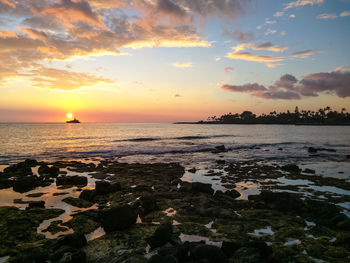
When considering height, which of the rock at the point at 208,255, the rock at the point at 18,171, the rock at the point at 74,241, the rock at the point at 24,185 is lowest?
the rock at the point at 18,171

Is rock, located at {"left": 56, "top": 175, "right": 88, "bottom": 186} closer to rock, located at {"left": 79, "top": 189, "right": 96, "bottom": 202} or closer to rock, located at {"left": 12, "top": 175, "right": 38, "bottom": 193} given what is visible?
rock, located at {"left": 12, "top": 175, "right": 38, "bottom": 193}

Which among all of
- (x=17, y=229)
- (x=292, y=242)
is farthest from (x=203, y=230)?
(x=17, y=229)

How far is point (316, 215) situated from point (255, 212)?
2.77 metres

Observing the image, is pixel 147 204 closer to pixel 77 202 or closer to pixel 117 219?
pixel 117 219

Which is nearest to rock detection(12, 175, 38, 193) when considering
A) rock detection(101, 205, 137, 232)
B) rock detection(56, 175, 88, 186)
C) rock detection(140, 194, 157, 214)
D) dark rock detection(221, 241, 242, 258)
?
rock detection(56, 175, 88, 186)

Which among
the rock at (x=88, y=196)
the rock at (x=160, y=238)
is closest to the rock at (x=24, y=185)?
the rock at (x=88, y=196)

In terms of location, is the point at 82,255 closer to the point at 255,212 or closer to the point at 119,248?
the point at 119,248

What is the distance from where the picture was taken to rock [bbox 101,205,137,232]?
9125 mm

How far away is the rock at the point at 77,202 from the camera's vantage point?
1238 centimetres

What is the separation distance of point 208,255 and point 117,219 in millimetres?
4406

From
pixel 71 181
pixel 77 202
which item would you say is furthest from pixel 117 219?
pixel 71 181

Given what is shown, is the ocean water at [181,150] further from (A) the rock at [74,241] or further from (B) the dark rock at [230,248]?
(A) the rock at [74,241]

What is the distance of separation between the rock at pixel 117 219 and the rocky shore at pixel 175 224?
0.04 m

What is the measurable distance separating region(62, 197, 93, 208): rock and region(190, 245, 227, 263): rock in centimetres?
806
